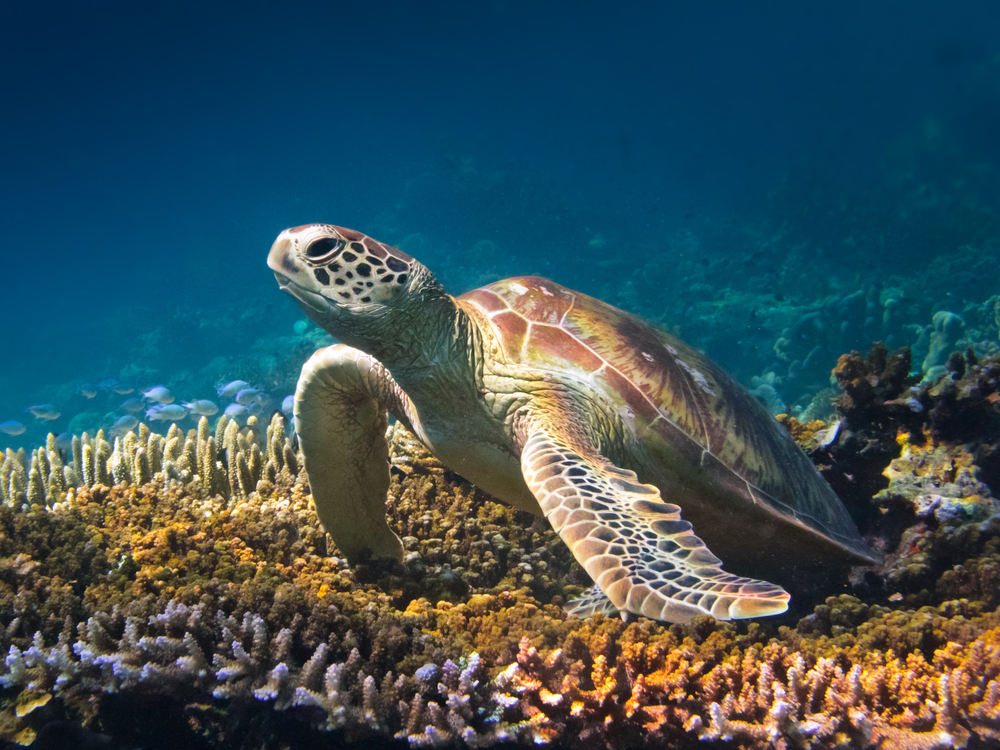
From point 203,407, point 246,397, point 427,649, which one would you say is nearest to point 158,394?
point 203,407

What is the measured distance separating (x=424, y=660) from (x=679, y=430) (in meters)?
1.54

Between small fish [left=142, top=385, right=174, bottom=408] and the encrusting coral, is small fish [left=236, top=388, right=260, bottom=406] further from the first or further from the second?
the encrusting coral

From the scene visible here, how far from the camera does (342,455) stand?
236 centimetres

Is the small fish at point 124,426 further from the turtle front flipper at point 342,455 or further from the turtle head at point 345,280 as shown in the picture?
the turtle head at point 345,280

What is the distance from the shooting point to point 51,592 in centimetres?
180

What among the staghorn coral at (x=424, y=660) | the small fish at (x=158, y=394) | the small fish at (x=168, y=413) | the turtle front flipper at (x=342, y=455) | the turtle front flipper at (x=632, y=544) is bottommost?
the staghorn coral at (x=424, y=660)

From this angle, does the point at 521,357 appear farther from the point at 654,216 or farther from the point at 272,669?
the point at 654,216

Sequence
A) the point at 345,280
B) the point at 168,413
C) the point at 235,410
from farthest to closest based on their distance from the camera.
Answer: the point at 235,410 → the point at 168,413 → the point at 345,280

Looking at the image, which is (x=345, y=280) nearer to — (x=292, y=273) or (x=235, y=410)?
(x=292, y=273)

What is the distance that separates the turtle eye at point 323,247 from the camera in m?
2.02

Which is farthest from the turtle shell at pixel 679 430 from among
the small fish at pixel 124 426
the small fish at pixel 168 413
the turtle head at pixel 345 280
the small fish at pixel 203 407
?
the small fish at pixel 124 426

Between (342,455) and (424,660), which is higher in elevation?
(342,455)

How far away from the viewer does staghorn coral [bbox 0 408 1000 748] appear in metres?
1.38

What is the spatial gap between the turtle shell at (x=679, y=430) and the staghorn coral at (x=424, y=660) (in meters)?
0.51
